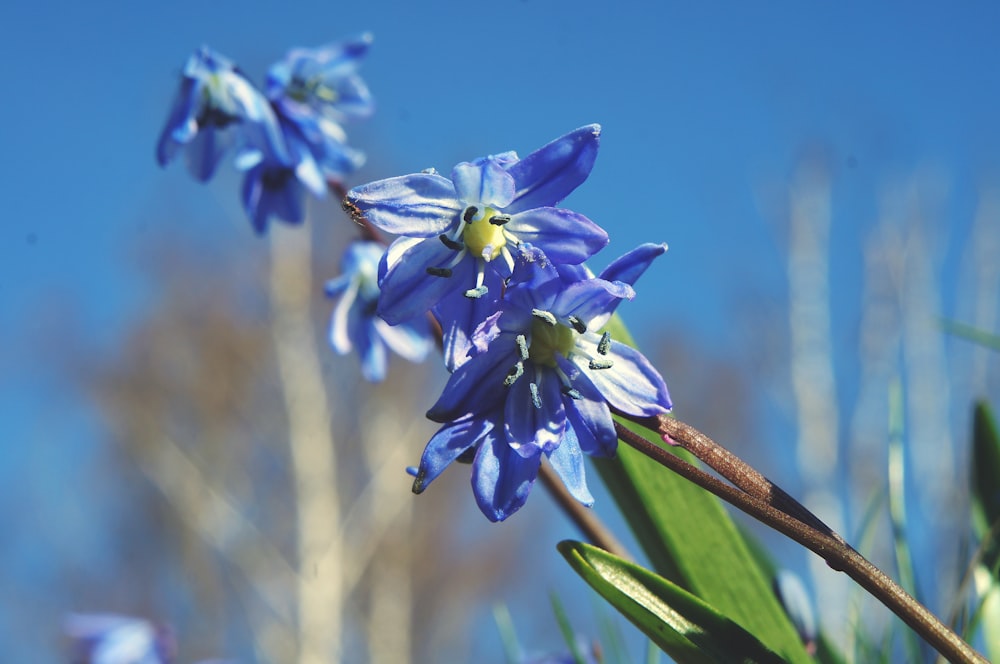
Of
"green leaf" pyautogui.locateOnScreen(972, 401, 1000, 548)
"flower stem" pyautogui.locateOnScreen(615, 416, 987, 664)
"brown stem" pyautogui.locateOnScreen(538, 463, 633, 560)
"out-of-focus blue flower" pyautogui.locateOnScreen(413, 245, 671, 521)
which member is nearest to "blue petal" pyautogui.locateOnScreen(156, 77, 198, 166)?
"brown stem" pyautogui.locateOnScreen(538, 463, 633, 560)

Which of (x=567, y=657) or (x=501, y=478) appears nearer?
(x=501, y=478)

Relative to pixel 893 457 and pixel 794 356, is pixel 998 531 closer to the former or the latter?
pixel 893 457

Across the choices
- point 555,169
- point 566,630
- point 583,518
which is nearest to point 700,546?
point 583,518

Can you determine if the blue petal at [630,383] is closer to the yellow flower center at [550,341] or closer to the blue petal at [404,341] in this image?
the yellow flower center at [550,341]

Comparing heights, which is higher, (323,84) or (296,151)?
(323,84)

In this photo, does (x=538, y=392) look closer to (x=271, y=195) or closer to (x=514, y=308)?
(x=514, y=308)

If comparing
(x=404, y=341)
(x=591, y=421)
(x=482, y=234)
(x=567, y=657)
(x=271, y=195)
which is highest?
(x=271, y=195)

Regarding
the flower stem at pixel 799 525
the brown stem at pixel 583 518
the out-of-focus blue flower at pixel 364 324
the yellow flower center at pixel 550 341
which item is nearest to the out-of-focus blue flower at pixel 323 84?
the out-of-focus blue flower at pixel 364 324
